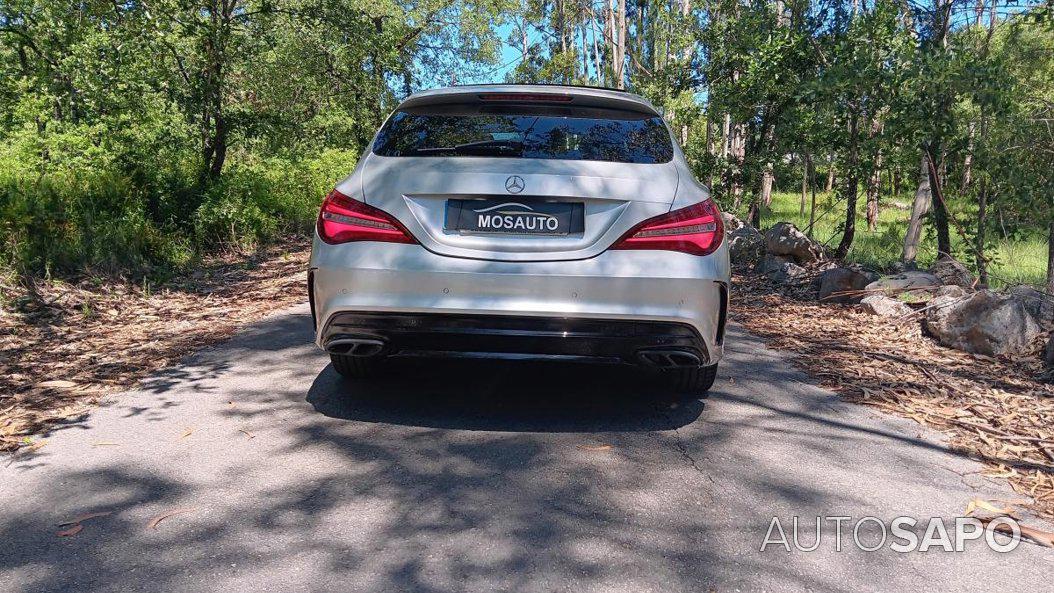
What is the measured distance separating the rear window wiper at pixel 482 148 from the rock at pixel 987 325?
166 inches

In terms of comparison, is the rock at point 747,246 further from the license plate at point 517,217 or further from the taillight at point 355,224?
the taillight at point 355,224

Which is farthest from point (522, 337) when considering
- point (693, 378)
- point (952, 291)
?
point (952, 291)

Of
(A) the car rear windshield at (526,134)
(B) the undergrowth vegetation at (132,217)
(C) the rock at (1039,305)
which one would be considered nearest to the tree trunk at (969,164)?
(C) the rock at (1039,305)

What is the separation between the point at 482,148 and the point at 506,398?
150 centimetres

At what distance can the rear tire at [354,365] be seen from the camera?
15.8 feet

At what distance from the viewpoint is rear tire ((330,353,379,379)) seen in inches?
189

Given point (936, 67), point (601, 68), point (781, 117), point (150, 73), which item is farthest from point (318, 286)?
point (601, 68)

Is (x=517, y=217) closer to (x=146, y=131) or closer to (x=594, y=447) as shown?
(x=594, y=447)

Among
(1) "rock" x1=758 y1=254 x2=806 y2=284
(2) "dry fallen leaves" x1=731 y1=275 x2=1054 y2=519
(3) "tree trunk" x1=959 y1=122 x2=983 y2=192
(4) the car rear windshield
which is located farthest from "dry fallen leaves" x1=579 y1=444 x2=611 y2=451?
(3) "tree trunk" x1=959 y1=122 x2=983 y2=192

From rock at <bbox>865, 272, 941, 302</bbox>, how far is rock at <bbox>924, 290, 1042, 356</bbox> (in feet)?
3.15

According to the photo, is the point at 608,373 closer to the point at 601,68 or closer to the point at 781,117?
the point at 781,117

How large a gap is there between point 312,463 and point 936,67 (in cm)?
779

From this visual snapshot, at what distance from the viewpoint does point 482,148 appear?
159 inches

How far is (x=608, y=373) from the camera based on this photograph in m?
5.37
